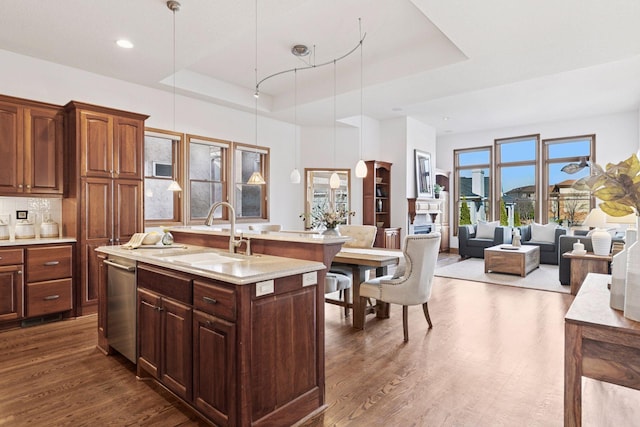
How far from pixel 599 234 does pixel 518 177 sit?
4.52 metres

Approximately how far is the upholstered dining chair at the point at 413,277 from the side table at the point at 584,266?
2990 mm

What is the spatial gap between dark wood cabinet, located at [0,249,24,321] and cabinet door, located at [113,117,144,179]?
1266 millimetres

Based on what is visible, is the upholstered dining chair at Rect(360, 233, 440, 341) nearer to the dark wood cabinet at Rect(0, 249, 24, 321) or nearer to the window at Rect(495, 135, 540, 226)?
the dark wood cabinet at Rect(0, 249, 24, 321)

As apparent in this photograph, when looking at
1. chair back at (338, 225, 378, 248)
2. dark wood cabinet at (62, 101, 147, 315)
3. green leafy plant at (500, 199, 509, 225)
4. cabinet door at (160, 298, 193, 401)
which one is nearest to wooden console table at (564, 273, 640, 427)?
cabinet door at (160, 298, 193, 401)

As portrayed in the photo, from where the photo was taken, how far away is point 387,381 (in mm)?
2621

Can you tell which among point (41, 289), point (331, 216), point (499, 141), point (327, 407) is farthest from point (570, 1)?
point (499, 141)

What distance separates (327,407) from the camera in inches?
89.6

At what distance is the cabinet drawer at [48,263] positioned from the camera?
12.4 feet

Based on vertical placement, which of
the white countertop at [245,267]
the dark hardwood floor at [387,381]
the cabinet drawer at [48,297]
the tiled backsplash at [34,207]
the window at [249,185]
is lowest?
the dark hardwood floor at [387,381]

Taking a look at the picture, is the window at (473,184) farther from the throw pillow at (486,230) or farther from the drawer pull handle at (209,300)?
the drawer pull handle at (209,300)

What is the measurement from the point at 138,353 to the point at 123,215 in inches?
88.2

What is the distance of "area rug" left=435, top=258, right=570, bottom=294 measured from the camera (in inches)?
225

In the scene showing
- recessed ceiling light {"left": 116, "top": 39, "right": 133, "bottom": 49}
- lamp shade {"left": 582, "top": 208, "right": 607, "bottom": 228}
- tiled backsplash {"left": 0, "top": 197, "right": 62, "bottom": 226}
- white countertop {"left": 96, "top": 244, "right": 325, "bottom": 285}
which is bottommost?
white countertop {"left": 96, "top": 244, "right": 325, "bottom": 285}

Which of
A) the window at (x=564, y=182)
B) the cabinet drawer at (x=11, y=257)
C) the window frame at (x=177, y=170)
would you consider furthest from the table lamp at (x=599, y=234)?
the cabinet drawer at (x=11, y=257)
